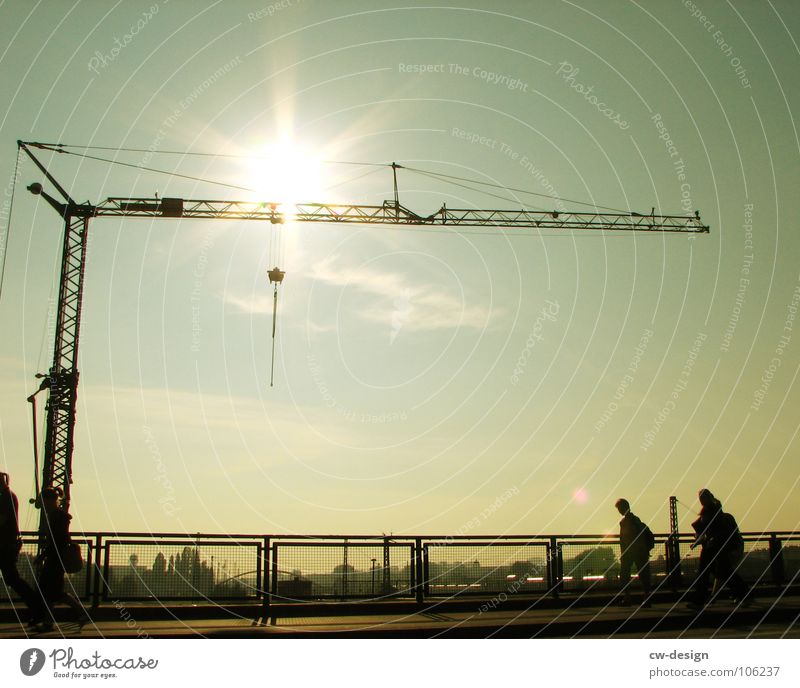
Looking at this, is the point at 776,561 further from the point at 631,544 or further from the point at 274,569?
the point at 274,569

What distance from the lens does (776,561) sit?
2050cm

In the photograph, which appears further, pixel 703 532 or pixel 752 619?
pixel 703 532

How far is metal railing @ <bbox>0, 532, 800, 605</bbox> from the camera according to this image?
52.1 feet

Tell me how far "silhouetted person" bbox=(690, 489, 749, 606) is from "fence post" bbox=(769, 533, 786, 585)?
4918 millimetres

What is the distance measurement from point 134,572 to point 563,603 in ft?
26.8

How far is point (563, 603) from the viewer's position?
17.3 m

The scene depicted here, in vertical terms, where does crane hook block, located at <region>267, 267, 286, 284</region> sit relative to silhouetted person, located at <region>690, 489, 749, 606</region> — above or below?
above

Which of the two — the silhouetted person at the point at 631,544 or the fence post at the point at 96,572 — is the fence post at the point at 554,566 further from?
the fence post at the point at 96,572

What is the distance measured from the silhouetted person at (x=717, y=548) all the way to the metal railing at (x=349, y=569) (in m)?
3.19

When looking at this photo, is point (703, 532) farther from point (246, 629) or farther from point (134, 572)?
point (134, 572)

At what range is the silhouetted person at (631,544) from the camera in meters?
17.2

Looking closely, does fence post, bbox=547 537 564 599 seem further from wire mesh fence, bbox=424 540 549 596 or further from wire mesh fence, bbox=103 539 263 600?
wire mesh fence, bbox=103 539 263 600
